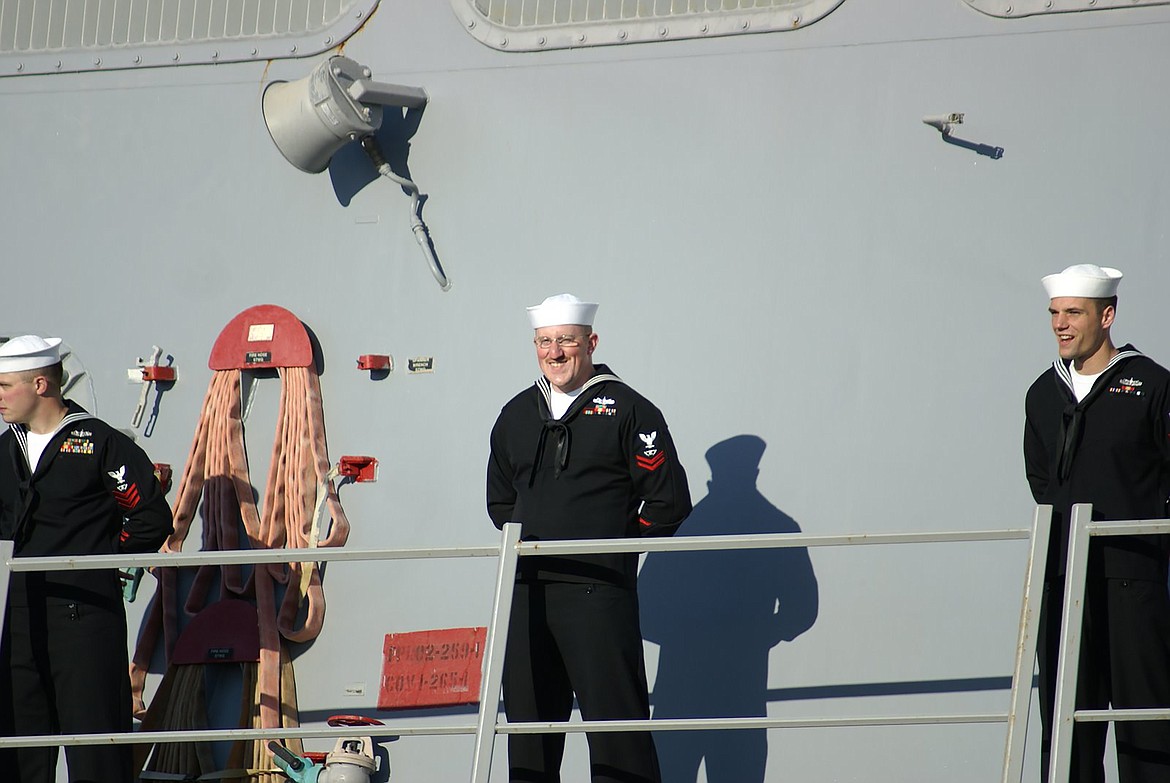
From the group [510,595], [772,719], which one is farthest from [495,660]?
[772,719]

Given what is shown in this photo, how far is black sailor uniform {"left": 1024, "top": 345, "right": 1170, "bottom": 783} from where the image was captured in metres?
3.35

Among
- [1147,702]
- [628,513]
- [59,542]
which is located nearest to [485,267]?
[628,513]

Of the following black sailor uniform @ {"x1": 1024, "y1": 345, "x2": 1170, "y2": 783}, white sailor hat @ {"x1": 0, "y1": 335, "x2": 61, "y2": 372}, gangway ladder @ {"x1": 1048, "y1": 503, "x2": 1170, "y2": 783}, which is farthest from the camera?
white sailor hat @ {"x1": 0, "y1": 335, "x2": 61, "y2": 372}

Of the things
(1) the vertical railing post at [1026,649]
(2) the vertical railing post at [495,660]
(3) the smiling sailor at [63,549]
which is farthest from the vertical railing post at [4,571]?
(1) the vertical railing post at [1026,649]

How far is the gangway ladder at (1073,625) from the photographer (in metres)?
2.99

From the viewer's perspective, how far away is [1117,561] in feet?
11.1

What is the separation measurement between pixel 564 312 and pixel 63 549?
4.85 feet

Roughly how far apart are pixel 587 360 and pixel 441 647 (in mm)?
1133

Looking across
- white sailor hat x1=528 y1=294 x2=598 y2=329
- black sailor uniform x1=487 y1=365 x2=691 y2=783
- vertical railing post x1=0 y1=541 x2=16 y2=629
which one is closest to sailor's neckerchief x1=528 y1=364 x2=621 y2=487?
black sailor uniform x1=487 y1=365 x2=691 y2=783

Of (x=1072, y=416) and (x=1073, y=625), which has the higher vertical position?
(x=1072, y=416)

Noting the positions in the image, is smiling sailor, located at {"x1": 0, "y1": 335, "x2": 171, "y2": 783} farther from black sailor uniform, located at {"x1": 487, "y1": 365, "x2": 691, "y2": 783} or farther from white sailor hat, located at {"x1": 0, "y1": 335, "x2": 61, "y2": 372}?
black sailor uniform, located at {"x1": 487, "y1": 365, "x2": 691, "y2": 783}

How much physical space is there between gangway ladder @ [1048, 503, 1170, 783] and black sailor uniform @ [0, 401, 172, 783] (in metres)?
2.36

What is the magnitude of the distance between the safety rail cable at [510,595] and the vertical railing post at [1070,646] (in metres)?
0.06

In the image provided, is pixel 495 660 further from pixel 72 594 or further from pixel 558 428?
pixel 72 594
